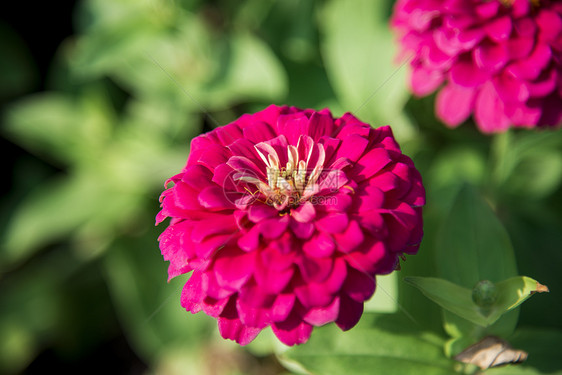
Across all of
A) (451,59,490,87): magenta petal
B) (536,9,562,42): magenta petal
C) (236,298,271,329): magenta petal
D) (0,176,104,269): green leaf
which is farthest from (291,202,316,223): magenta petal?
(0,176,104,269): green leaf

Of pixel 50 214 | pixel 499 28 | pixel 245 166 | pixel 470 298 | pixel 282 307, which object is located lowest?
pixel 50 214

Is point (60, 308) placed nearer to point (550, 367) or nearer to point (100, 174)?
point (100, 174)

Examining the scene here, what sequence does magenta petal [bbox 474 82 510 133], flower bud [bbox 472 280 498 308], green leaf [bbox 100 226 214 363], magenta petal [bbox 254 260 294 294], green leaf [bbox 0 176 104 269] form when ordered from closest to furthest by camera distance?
magenta petal [bbox 254 260 294 294] < flower bud [bbox 472 280 498 308] < magenta petal [bbox 474 82 510 133] < green leaf [bbox 100 226 214 363] < green leaf [bbox 0 176 104 269]

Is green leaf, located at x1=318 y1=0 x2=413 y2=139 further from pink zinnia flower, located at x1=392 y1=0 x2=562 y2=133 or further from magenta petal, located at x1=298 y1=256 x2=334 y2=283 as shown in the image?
magenta petal, located at x1=298 y1=256 x2=334 y2=283

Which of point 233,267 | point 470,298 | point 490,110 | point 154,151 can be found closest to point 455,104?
point 490,110

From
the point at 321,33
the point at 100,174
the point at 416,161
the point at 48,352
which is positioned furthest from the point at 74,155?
the point at 416,161

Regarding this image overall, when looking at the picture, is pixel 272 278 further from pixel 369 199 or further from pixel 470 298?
pixel 470 298
